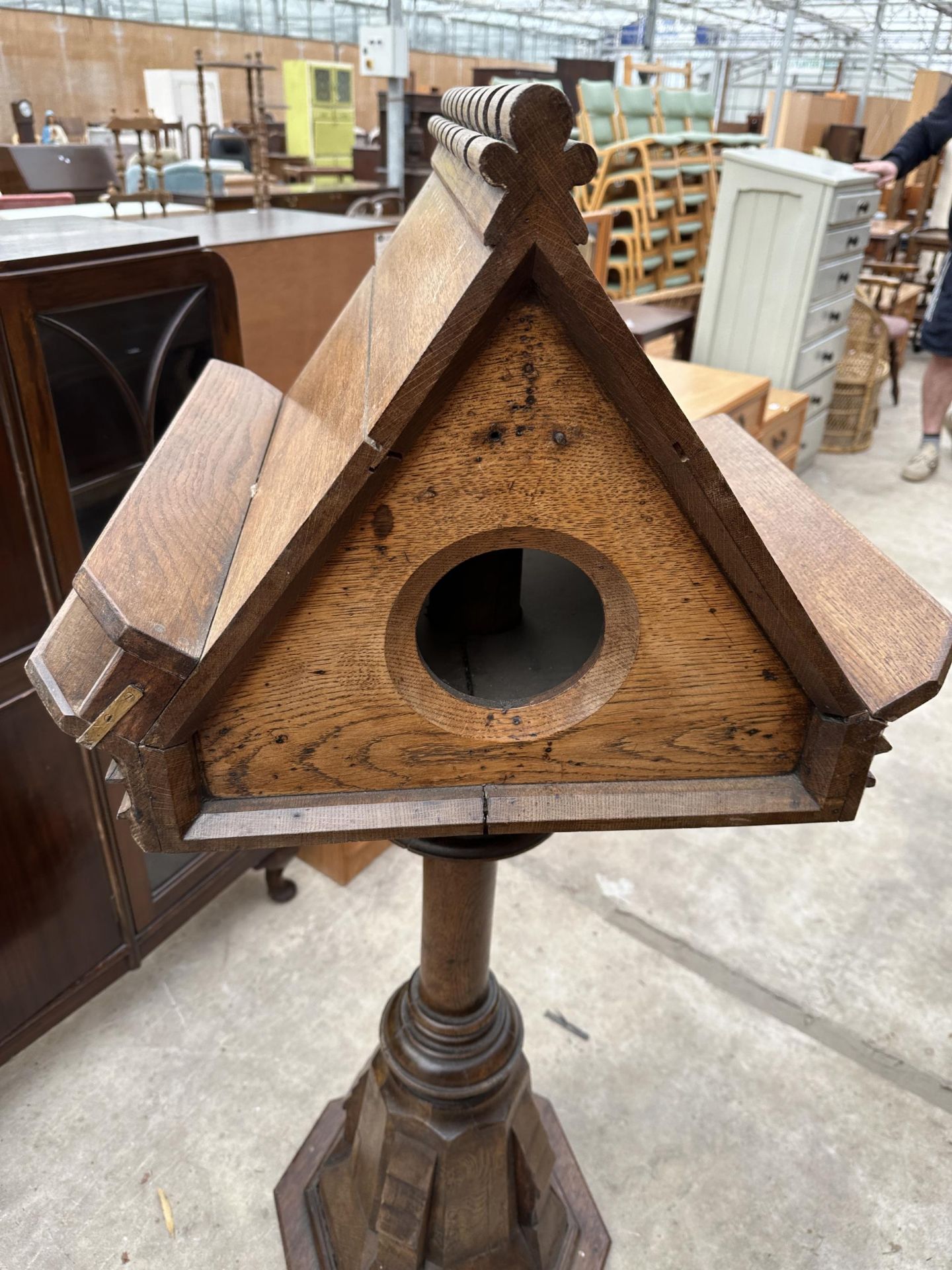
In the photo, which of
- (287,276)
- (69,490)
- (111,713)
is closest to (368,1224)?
(111,713)

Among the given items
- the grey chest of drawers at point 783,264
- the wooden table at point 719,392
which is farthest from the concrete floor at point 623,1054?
the grey chest of drawers at point 783,264

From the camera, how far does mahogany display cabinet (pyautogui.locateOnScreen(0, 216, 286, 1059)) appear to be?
128cm

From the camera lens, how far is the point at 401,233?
3.69 feet

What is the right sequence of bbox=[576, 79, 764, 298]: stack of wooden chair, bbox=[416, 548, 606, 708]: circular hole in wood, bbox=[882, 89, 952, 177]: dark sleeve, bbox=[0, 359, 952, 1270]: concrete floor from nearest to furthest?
bbox=[416, 548, 606, 708]: circular hole in wood
bbox=[0, 359, 952, 1270]: concrete floor
bbox=[882, 89, 952, 177]: dark sleeve
bbox=[576, 79, 764, 298]: stack of wooden chair

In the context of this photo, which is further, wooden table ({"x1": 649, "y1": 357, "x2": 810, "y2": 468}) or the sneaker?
the sneaker

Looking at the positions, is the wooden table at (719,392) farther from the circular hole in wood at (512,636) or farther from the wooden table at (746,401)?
the circular hole in wood at (512,636)

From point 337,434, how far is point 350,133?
7935 millimetres

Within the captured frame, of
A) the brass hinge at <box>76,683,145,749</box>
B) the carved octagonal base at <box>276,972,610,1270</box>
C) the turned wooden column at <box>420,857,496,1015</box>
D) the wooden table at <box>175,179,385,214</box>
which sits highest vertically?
the brass hinge at <box>76,683,145,749</box>

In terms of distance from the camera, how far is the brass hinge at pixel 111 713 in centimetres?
64

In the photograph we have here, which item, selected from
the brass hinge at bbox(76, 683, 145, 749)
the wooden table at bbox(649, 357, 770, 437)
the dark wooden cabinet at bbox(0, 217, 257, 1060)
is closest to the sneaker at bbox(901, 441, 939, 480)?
the wooden table at bbox(649, 357, 770, 437)

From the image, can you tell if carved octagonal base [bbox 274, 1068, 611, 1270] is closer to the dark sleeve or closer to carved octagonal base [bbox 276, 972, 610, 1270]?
carved octagonal base [bbox 276, 972, 610, 1270]

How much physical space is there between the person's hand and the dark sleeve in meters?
0.08

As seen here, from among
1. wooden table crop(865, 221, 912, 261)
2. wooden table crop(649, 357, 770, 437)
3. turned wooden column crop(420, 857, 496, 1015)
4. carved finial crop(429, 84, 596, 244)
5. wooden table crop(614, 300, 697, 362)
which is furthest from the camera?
wooden table crop(865, 221, 912, 261)

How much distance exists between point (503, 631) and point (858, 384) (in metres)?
4.71
